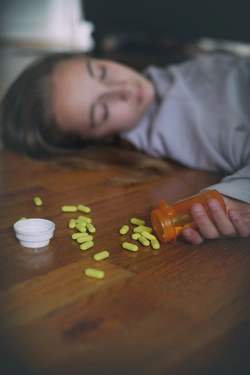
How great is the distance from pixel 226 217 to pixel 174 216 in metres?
0.14

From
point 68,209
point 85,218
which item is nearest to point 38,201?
point 68,209

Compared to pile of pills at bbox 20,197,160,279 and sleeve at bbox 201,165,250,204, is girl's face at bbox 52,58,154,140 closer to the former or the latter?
pile of pills at bbox 20,197,160,279

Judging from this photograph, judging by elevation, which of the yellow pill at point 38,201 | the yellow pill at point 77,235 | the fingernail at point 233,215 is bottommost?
the yellow pill at point 38,201

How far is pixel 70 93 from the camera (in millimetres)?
1783

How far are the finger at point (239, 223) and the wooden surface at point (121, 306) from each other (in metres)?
0.04

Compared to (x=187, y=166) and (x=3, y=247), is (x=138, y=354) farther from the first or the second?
(x=187, y=166)

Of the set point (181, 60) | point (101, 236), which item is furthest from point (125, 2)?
point (101, 236)

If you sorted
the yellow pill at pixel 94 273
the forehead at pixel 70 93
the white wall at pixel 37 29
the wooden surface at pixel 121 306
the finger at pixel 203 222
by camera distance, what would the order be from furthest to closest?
1. the white wall at pixel 37 29
2. the forehead at pixel 70 93
3. the finger at pixel 203 222
4. the yellow pill at pixel 94 273
5. the wooden surface at pixel 121 306

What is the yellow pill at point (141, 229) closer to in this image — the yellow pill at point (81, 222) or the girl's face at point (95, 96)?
the yellow pill at point (81, 222)

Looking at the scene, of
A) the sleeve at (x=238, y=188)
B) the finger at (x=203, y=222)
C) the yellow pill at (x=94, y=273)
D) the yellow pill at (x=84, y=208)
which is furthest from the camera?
the yellow pill at (x=84, y=208)

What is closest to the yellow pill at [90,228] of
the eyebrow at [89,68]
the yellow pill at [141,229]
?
the yellow pill at [141,229]

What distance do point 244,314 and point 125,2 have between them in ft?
9.14

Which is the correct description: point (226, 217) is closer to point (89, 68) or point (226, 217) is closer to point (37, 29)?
point (89, 68)

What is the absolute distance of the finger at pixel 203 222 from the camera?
1038 mm
